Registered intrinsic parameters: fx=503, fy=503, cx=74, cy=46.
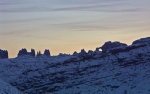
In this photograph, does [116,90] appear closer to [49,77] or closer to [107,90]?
[107,90]

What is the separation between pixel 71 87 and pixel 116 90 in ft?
57.3

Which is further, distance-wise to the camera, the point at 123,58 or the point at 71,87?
the point at 123,58

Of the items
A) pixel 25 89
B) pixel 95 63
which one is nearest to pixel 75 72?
Result: pixel 95 63

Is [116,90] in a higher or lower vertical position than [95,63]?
lower

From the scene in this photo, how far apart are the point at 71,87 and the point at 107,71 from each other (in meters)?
18.9

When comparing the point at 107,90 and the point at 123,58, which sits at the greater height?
the point at 123,58

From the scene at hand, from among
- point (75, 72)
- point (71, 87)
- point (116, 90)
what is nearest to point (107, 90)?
point (116, 90)

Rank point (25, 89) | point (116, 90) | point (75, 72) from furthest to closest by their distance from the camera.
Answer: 1. point (75, 72)
2. point (25, 89)
3. point (116, 90)

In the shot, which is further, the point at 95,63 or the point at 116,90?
the point at 95,63

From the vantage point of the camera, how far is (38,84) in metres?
184

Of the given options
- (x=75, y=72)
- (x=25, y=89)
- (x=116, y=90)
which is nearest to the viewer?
(x=116, y=90)

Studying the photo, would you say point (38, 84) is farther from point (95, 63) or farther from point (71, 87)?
point (95, 63)

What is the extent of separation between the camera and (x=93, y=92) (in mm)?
169250

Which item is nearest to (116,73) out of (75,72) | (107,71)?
(107,71)
